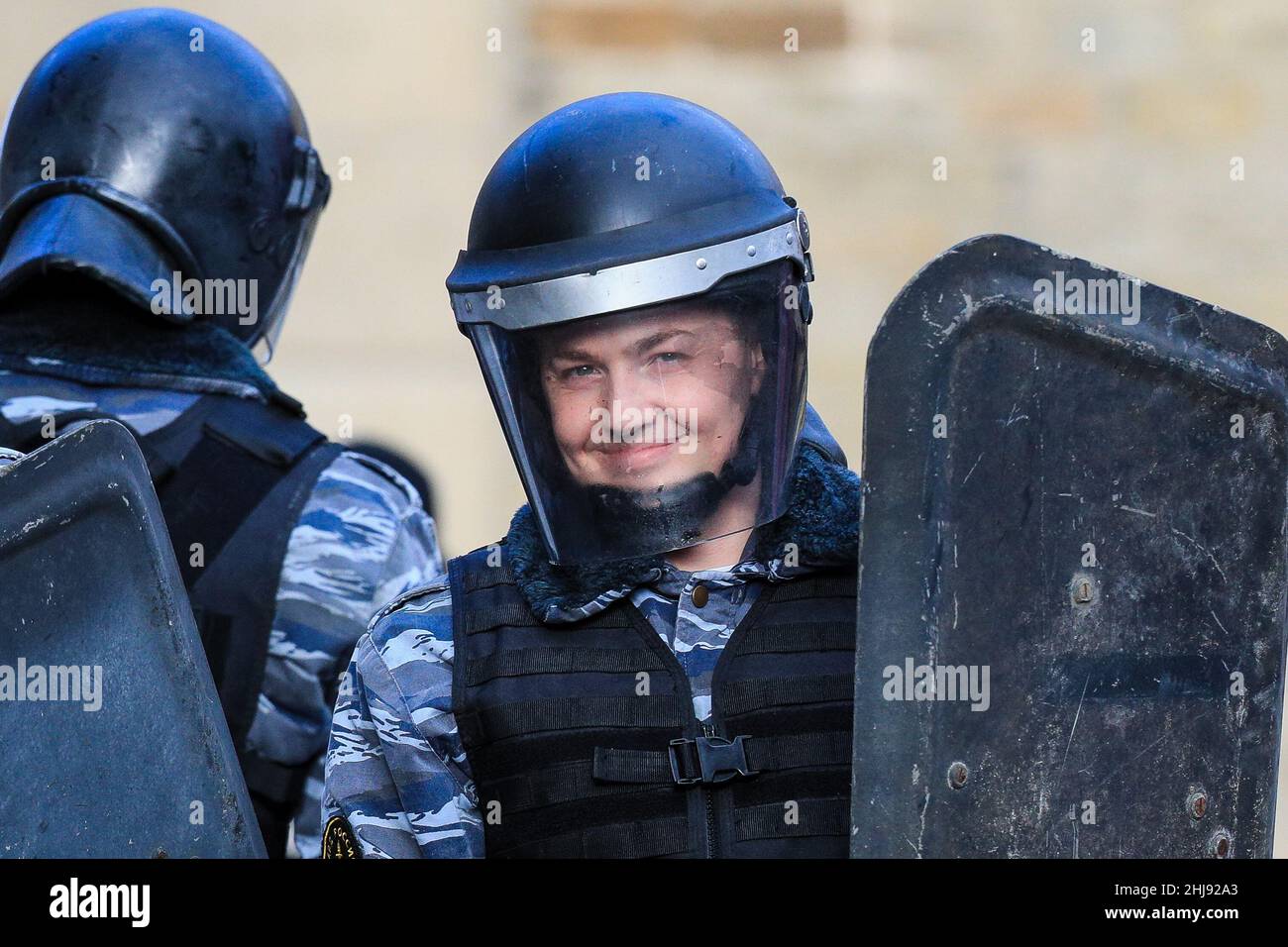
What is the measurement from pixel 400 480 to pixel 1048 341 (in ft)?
4.14

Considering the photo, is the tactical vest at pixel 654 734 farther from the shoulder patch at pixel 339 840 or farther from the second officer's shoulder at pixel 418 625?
the shoulder patch at pixel 339 840

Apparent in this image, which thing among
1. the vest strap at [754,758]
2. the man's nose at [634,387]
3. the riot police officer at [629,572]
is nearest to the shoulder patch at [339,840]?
the riot police officer at [629,572]

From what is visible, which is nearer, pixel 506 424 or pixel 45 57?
pixel 506 424

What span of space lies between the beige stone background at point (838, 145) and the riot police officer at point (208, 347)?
7.07ft

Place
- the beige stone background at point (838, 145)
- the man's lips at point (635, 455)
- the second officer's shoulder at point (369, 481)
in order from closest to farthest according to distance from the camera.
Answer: the man's lips at point (635, 455)
the second officer's shoulder at point (369, 481)
the beige stone background at point (838, 145)

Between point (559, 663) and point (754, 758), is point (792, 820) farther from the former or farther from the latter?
point (559, 663)

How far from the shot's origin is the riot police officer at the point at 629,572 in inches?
68.4

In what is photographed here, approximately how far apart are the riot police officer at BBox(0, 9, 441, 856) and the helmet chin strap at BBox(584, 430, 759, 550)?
0.72 m
